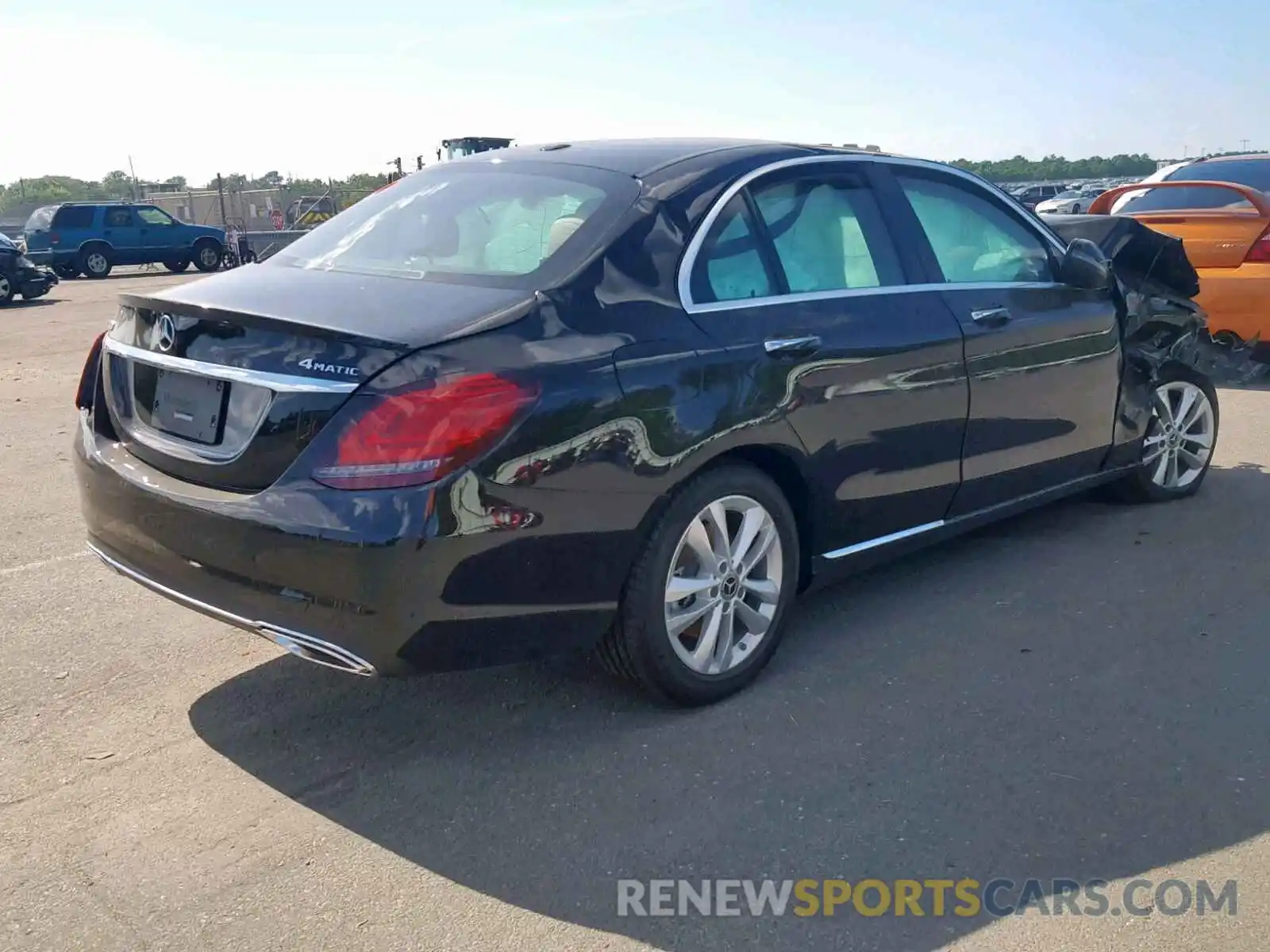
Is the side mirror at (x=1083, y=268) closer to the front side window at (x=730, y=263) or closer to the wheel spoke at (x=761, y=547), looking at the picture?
the front side window at (x=730, y=263)

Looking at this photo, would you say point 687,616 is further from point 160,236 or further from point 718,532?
point 160,236

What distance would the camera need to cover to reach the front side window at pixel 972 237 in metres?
4.64

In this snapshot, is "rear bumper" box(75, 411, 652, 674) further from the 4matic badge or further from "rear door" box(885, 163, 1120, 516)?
"rear door" box(885, 163, 1120, 516)

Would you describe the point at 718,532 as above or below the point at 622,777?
above

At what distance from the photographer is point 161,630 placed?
443cm

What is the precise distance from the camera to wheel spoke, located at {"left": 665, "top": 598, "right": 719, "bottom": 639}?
143 inches

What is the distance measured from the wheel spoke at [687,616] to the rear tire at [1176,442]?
3.04 meters

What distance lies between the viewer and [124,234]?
2873 centimetres

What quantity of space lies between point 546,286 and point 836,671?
1613 mm

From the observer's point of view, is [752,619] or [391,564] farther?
[752,619]

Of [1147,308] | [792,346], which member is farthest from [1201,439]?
[792,346]

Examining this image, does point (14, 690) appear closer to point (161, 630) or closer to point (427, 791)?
point (161, 630)

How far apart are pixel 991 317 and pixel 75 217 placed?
90.9 ft

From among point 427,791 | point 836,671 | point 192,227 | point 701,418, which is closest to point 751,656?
point 836,671
